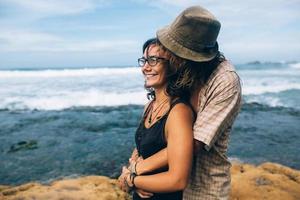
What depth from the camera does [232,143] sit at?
1142 cm

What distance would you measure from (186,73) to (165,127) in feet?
1.22

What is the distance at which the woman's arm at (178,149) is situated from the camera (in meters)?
2.20

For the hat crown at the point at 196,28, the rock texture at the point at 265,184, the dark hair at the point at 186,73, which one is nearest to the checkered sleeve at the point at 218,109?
the dark hair at the point at 186,73

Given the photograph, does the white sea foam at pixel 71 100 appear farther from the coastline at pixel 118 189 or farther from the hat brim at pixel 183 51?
the hat brim at pixel 183 51

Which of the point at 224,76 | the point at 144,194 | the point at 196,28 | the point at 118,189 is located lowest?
the point at 118,189

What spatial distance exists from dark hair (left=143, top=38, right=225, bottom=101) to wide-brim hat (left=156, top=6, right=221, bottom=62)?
2.6 inches

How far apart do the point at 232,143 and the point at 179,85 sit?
952cm

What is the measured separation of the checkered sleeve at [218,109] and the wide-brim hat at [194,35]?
185 millimetres

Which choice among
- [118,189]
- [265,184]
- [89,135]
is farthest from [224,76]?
[89,135]

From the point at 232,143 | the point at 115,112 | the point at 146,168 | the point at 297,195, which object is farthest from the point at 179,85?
the point at 115,112

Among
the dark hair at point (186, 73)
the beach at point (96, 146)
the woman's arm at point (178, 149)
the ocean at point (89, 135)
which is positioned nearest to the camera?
the woman's arm at point (178, 149)

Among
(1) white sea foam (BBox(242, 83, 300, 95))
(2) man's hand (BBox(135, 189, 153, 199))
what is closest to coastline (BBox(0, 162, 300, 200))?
(2) man's hand (BBox(135, 189, 153, 199))

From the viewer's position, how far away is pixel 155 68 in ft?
8.14

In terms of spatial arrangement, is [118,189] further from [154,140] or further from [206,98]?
[206,98]
